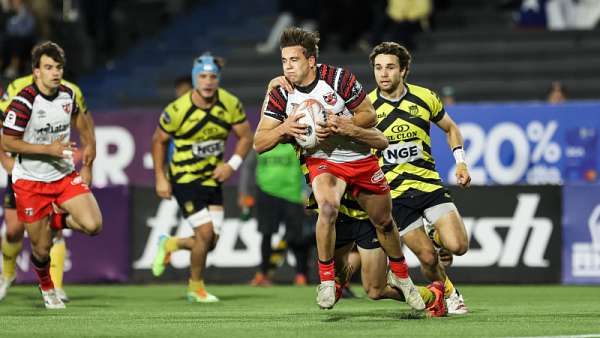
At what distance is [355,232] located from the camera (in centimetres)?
1112

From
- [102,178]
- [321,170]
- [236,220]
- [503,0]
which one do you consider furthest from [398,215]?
[503,0]

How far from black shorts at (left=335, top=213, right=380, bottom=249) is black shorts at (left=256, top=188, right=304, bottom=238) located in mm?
6515

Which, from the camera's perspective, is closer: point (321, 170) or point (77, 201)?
point (321, 170)

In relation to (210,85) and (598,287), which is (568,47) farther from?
(210,85)

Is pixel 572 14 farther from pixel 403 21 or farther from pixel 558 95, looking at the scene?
pixel 558 95

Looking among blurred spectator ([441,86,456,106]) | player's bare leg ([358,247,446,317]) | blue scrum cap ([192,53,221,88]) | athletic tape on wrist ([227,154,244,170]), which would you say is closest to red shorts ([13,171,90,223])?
athletic tape on wrist ([227,154,244,170])

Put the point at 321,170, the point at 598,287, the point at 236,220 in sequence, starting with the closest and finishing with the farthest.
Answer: the point at 321,170, the point at 598,287, the point at 236,220

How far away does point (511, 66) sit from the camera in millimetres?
21594

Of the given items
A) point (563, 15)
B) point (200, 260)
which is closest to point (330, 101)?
point (200, 260)

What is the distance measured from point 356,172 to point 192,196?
4170 millimetres

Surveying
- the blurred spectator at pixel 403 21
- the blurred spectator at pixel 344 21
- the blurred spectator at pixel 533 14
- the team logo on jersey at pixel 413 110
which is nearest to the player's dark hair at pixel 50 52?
the team logo on jersey at pixel 413 110

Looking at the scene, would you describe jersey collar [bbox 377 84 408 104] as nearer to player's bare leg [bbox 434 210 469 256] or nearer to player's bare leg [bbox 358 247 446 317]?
player's bare leg [bbox 434 210 469 256]

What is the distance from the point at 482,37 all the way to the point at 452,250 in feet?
35.9

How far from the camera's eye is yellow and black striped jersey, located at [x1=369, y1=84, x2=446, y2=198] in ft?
39.0
